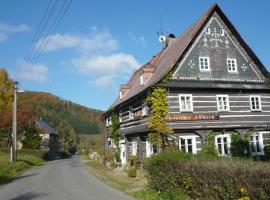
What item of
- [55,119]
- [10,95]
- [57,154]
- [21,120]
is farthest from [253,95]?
[55,119]

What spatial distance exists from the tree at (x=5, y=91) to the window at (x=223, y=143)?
166 ft

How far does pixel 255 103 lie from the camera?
31828mm

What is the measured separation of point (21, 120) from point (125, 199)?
47.0 m

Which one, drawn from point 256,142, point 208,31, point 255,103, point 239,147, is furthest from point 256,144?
point 208,31

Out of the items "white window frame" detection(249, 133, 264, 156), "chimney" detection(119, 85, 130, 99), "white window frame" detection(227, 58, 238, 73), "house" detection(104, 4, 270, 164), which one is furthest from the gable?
"chimney" detection(119, 85, 130, 99)

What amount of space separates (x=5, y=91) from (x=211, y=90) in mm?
53037

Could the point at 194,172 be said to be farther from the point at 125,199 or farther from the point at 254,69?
the point at 254,69

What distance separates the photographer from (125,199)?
15453 mm

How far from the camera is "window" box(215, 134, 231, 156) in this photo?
95.9 ft

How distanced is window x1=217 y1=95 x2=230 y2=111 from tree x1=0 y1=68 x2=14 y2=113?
164 feet

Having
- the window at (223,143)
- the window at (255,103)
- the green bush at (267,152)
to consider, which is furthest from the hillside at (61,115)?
the green bush at (267,152)

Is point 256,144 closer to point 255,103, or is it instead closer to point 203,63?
point 255,103

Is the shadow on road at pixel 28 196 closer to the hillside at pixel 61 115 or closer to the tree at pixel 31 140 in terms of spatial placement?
the tree at pixel 31 140

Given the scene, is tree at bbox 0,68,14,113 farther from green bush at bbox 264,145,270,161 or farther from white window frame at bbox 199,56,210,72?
green bush at bbox 264,145,270,161
